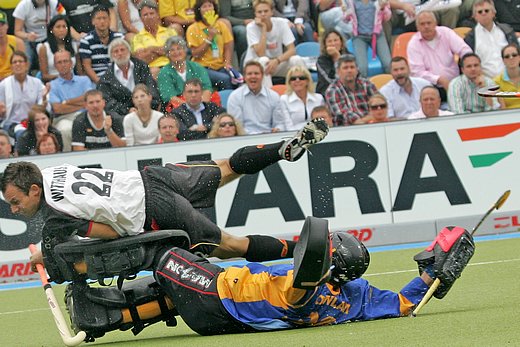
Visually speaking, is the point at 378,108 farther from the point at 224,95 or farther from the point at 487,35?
the point at 487,35

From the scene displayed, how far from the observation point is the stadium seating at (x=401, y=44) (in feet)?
44.2

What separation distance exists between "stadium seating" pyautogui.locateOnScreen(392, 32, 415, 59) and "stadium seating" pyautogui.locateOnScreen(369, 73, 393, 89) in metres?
0.53

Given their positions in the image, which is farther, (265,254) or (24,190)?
(265,254)

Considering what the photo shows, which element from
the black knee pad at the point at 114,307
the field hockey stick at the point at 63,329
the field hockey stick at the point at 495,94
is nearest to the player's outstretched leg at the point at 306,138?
the black knee pad at the point at 114,307

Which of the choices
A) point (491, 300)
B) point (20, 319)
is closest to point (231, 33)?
point (20, 319)

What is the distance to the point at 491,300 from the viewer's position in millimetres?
6719

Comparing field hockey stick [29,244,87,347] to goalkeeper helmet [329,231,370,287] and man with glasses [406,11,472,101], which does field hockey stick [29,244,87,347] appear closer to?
goalkeeper helmet [329,231,370,287]

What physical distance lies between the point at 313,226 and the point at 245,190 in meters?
5.36

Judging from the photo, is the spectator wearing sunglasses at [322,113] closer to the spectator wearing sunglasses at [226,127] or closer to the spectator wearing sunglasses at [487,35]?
the spectator wearing sunglasses at [226,127]

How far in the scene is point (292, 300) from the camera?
19.6ft

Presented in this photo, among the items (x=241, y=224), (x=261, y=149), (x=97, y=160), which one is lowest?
(x=241, y=224)

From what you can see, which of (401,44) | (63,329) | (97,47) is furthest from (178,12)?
(63,329)

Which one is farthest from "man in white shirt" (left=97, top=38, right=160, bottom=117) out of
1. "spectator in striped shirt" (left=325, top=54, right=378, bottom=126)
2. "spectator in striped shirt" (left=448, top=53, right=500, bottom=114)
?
"spectator in striped shirt" (left=448, top=53, right=500, bottom=114)

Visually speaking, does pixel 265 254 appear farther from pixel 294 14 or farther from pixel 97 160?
pixel 294 14
